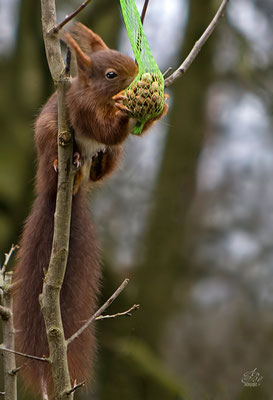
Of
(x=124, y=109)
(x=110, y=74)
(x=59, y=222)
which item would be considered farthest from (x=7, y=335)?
(x=110, y=74)

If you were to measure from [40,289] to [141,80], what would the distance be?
3.13 ft

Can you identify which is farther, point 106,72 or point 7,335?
point 106,72

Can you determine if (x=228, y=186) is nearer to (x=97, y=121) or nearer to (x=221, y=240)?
(x=221, y=240)

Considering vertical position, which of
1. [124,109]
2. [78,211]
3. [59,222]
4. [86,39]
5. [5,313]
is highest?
[86,39]

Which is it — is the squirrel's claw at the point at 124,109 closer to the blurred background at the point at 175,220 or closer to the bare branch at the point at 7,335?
the bare branch at the point at 7,335

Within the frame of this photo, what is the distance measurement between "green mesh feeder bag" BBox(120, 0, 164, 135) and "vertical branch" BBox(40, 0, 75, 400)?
0.93 ft

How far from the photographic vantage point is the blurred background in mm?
5133

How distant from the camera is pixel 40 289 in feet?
9.00

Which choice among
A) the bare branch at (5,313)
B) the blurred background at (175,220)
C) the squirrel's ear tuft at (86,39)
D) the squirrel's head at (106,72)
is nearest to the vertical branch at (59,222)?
the bare branch at (5,313)

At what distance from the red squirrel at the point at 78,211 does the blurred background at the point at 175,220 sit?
6.78 ft

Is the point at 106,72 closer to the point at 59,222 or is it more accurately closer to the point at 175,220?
the point at 59,222

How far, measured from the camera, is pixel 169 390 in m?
4.96

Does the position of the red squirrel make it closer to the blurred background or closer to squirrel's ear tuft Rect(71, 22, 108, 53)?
squirrel's ear tuft Rect(71, 22, 108, 53)

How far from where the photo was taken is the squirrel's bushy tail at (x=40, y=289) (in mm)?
2555
